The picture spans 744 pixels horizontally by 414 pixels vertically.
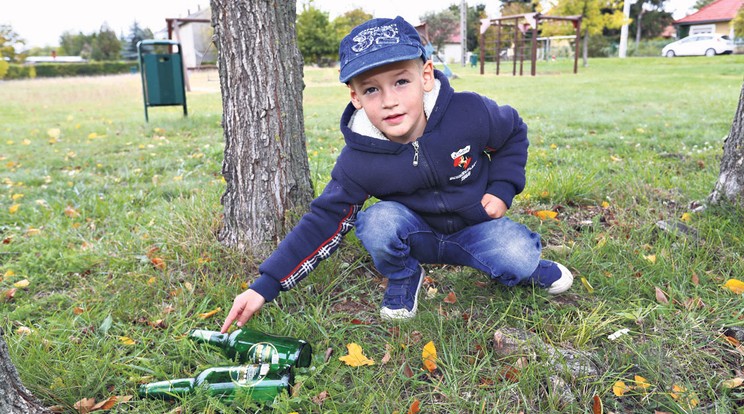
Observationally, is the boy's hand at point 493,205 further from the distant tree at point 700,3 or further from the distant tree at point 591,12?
the distant tree at point 700,3

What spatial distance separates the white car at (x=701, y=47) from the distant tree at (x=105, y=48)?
47978mm

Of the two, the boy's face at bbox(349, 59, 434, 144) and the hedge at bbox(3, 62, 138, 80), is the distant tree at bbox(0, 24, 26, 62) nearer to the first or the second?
the boy's face at bbox(349, 59, 434, 144)

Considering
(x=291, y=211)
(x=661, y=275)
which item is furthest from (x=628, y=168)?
(x=291, y=211)

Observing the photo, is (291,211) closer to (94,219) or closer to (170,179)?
(94,219)

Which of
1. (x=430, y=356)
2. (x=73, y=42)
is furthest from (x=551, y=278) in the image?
(x=73, y=42)

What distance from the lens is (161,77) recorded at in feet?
28.5

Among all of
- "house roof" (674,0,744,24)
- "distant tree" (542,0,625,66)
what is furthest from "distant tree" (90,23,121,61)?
"house roof" (674,0,744,24)

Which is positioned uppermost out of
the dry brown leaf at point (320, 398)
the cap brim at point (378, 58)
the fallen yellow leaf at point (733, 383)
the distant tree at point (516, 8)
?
the distant tree at point (516, 8)

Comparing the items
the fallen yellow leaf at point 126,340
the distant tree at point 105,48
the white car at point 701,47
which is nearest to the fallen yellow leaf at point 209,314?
the fallen yellow leaf at point 126,340

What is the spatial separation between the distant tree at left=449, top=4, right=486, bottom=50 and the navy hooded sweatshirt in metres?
50.5

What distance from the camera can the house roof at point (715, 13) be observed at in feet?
145

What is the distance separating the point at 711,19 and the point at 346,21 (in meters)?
31.0

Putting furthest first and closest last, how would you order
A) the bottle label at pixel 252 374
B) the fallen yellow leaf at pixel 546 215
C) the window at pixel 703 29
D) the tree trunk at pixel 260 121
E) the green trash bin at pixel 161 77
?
the window at pixel 703 29 → the green trash bin at pixel 161 77 → the fallen yellow leaf at pixel 546 215 → the tree trunk at pixel 260 121 → the bottle label at pixel 252 374

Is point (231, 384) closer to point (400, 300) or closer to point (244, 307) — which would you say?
point (244, 307)
